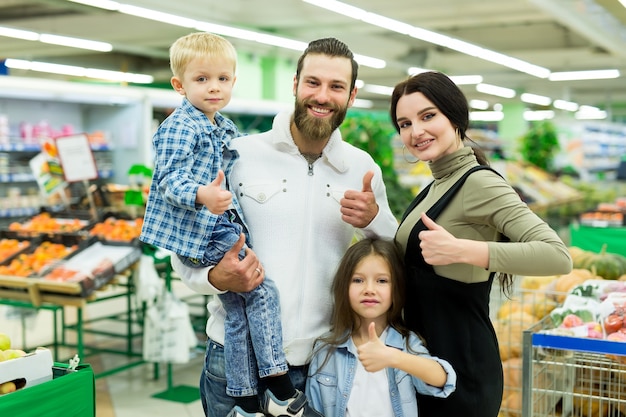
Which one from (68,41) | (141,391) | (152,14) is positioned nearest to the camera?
(141,391)

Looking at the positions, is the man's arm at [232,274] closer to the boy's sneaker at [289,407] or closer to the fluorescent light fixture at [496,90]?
the boy's sneaker at [289,407]

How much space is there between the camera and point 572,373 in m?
2.65

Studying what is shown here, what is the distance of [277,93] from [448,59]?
5.20 m

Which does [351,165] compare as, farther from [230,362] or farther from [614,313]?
[614,313]

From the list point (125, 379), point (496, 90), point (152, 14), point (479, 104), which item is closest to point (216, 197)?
point (125, 379)

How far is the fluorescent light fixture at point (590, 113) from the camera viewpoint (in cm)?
2888

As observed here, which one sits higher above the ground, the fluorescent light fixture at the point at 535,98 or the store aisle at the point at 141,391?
the fluorescent light fixture at the point at 535,98

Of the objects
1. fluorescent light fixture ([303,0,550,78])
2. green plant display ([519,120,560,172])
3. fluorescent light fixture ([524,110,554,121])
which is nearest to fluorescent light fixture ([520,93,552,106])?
fluorescent light fixture ([524,110,554,121])

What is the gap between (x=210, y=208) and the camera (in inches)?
71.3

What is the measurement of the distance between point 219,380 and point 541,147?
36.5 ft

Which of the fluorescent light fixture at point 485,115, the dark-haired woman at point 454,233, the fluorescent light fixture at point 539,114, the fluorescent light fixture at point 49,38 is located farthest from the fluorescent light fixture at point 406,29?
the fluorescent light fixture at point 485,115

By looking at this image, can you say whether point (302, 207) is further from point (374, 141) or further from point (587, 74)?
point (587, 74)

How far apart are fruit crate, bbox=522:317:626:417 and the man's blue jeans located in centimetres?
86

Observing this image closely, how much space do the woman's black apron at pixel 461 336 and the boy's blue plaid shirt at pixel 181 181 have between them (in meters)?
0.62
